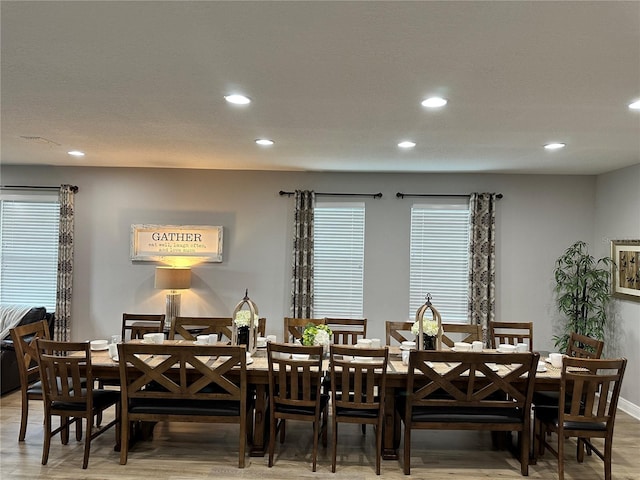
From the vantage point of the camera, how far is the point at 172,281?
5.63 m

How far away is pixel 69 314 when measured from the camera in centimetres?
603

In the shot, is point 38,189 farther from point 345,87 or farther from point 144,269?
point 345,87

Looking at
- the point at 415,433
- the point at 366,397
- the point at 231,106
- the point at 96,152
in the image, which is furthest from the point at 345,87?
the point at 96,152

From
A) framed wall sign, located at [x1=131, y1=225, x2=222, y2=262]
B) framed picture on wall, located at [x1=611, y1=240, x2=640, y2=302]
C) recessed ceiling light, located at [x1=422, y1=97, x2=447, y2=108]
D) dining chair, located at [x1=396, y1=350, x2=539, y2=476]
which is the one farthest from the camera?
framed wall sign, located at [x1=131, y1=225, x2=222, y2=262]

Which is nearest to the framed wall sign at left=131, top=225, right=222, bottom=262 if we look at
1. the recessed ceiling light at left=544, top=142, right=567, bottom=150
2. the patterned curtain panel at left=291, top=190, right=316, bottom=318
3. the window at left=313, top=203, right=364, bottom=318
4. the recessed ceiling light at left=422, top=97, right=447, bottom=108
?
the patterned curtain panel at left=291, top=190, right=316, bottom=318

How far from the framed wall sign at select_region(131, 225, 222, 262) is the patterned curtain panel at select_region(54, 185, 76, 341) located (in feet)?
2.58

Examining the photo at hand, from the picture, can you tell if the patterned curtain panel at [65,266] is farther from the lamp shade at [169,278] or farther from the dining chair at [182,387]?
the dining chair at [182,387]

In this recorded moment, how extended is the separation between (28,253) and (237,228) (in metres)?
2.76

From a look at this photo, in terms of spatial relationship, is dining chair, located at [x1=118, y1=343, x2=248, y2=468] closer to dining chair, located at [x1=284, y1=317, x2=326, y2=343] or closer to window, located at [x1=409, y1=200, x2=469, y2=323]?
dining chair, located at [x1=284, y1=317, x2=326, y2=343]

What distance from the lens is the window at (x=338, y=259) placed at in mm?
6133

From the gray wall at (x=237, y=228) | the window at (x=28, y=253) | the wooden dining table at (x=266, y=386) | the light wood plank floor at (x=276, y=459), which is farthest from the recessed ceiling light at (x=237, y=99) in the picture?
the window at (x=28, y=253)

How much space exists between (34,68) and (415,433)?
13.3 feet

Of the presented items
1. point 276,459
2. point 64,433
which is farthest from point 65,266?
point 276,459

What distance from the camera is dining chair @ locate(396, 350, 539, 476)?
3316 mm
